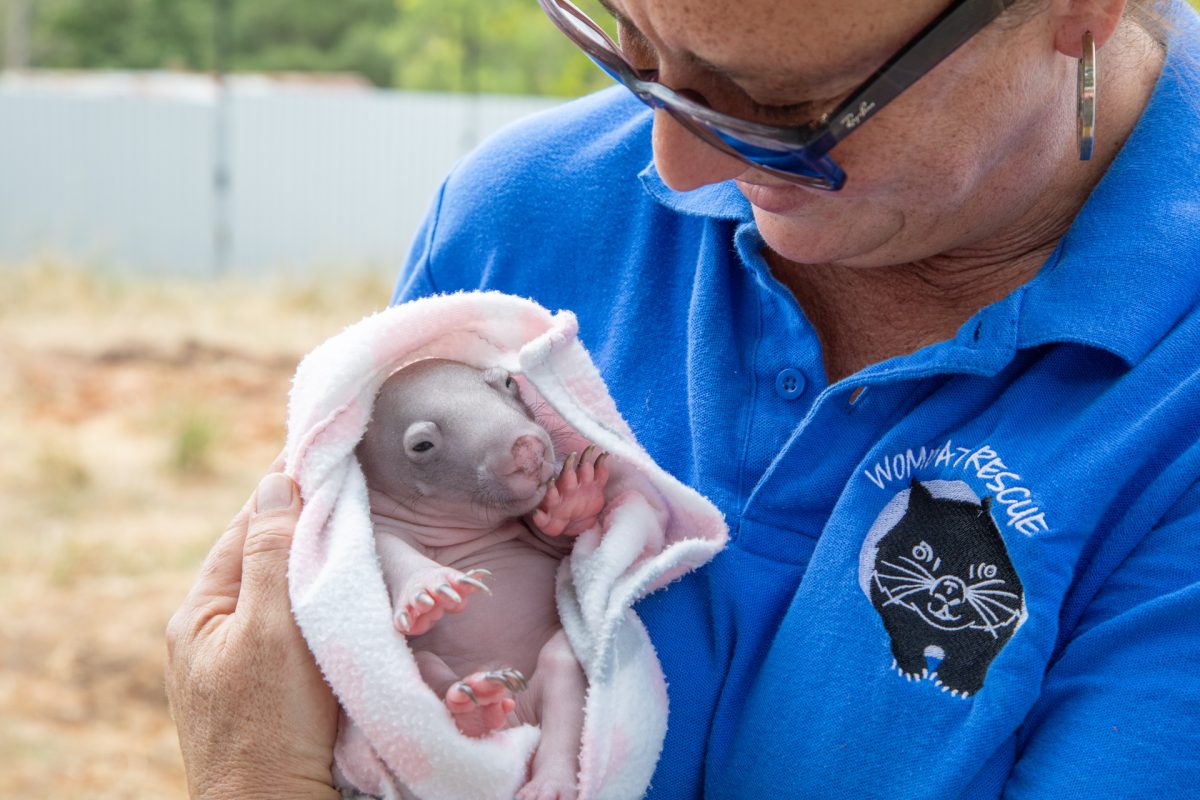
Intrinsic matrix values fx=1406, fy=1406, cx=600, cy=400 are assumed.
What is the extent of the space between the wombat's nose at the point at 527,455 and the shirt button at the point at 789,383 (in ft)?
1.18

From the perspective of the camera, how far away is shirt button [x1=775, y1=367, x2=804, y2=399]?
179 cm

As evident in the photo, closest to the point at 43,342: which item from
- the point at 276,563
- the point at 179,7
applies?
the point at 276,563

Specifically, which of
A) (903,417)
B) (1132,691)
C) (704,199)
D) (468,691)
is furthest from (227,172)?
(1132,691)

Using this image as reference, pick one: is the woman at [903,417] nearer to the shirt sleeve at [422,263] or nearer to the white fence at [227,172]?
the shirt sleeve at [422,263]

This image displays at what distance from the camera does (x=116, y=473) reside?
7.91 m

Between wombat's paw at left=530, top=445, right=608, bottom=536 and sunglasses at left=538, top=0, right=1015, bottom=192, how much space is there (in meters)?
0.52

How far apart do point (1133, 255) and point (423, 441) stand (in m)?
0.96

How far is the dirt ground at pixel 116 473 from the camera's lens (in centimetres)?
511

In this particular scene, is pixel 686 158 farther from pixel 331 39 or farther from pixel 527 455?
pixel 331 39

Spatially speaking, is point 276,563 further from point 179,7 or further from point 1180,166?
point 179,7

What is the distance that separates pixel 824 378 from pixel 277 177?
15.9 metres

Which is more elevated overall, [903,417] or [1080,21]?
[1080,21]

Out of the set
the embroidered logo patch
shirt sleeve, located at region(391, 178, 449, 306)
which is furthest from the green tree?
the embroidered logo patch

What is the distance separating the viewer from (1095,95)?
1.67 m
